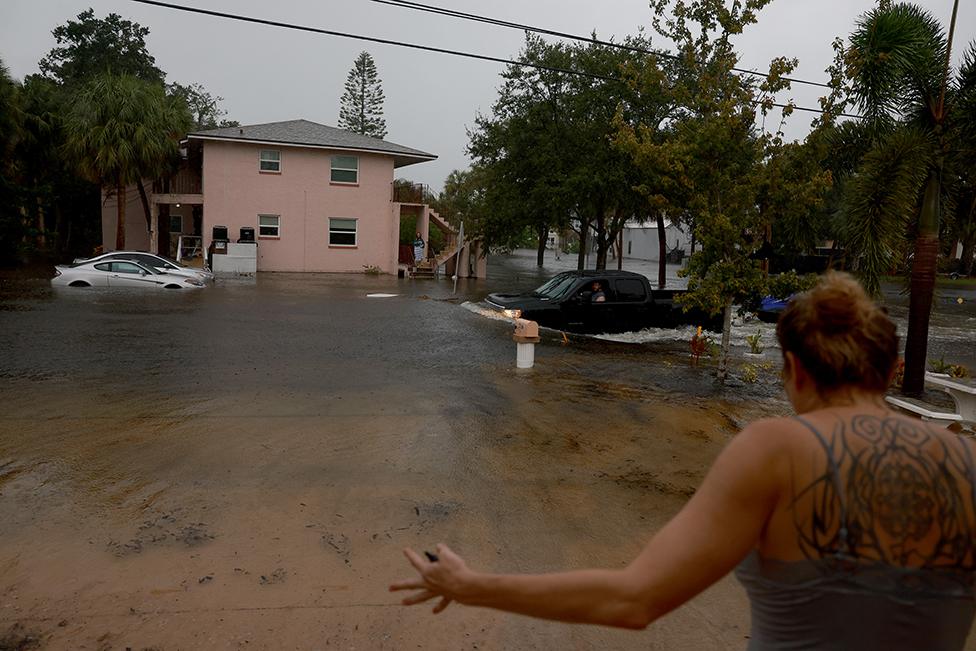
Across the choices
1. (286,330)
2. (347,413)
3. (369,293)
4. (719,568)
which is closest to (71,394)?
(347,413)

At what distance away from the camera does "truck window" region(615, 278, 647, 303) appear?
1638 cm

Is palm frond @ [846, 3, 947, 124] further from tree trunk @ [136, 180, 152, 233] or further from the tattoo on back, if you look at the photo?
tree trunk @ [136, 180, 152, 233]

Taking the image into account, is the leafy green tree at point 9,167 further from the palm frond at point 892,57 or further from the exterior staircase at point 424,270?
the palm frond at point 892,57

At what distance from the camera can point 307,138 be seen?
34719mm

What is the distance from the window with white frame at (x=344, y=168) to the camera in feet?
115

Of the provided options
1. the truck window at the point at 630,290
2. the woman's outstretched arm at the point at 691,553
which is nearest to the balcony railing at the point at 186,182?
the truck window at the point at 630,290

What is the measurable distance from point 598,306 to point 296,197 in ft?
73.1

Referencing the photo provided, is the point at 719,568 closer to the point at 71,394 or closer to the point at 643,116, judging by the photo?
the point at 71,394

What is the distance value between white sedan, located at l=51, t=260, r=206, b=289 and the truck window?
14549 mm

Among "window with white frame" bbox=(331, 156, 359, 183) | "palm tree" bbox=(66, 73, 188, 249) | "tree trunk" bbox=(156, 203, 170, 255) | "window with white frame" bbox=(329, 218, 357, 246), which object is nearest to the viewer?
"palm tree" bbox=(66, 73, 188, 249)

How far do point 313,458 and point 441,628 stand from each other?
3.24 metres

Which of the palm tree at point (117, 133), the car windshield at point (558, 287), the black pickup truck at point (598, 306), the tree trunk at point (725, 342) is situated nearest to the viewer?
the tree trunk at point (725, 342)

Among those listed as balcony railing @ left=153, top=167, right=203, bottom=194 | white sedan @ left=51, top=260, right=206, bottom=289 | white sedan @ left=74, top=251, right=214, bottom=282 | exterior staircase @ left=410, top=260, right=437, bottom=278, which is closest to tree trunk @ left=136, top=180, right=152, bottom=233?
balcony railing @ left=153, top=167, right=203, bottom=194

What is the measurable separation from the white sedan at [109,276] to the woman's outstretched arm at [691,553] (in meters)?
23.5
